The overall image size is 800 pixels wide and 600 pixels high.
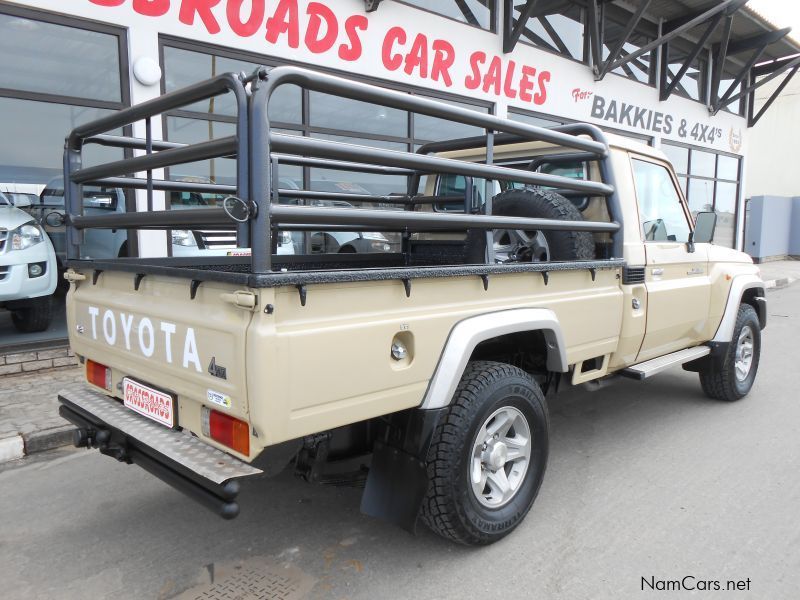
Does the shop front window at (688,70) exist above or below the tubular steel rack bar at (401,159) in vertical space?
above

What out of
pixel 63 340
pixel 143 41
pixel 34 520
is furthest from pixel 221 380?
pixel 143 41

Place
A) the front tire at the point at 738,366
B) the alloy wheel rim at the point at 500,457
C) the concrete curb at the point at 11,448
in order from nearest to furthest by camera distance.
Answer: the alloy wheel rim at the point at 500,457
the concrete curb at the point at 11,448
the front tire at the point at 738,366

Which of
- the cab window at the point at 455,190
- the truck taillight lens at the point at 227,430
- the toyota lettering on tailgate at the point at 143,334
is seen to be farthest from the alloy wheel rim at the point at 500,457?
the cab window at the point at 455,190

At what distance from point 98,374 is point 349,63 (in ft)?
18.4

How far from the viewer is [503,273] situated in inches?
105

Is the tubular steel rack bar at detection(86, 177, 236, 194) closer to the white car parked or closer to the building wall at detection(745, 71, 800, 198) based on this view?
the white car parked

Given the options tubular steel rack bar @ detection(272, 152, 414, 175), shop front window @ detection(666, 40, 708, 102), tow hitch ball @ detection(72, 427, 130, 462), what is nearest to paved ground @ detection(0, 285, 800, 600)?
tow hitch ball @ detection(72, 427, 130, 462)

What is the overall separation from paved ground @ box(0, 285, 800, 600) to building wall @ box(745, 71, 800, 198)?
76.8 ft

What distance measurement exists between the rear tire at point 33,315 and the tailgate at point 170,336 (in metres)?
3.19

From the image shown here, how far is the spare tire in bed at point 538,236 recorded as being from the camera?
321 centimetres

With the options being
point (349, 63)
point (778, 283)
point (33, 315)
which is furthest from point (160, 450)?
point (778, 283)

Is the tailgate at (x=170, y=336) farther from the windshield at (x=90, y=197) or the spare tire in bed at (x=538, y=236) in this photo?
the windshield at (x=90, y=197)

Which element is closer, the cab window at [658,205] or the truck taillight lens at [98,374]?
the truck taillight lens at [98,374]

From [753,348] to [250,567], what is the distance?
454cm
